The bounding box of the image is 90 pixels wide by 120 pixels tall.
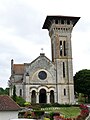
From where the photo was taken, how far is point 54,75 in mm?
74688

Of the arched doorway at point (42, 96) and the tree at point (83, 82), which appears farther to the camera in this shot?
the tree at point (83, 82)

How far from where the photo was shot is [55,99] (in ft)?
241

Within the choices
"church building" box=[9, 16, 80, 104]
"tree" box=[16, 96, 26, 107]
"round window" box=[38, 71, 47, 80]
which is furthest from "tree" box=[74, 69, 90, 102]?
"tree" box=[16, 96, 26, 107]

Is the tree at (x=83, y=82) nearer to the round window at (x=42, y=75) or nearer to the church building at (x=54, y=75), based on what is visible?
the church building at (x=54, y=75)

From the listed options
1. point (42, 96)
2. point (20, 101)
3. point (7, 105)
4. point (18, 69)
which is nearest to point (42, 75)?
point (42, 96)

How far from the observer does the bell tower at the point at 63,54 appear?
73.9 m

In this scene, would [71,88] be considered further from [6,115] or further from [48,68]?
[6,115]

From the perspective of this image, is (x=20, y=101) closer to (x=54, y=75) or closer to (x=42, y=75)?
(x=42, y=75)

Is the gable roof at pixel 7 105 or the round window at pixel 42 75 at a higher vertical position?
the round window at pixel 42 75

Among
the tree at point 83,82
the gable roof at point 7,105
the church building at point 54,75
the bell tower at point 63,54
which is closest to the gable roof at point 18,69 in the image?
the church building at point 54,75

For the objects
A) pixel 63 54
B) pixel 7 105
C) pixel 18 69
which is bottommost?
pixel 7 105

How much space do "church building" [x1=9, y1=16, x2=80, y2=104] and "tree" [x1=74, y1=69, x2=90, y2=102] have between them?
36.7ft

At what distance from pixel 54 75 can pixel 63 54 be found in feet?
19.3

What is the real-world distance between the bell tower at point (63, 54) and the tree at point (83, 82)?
1134 centimetres
